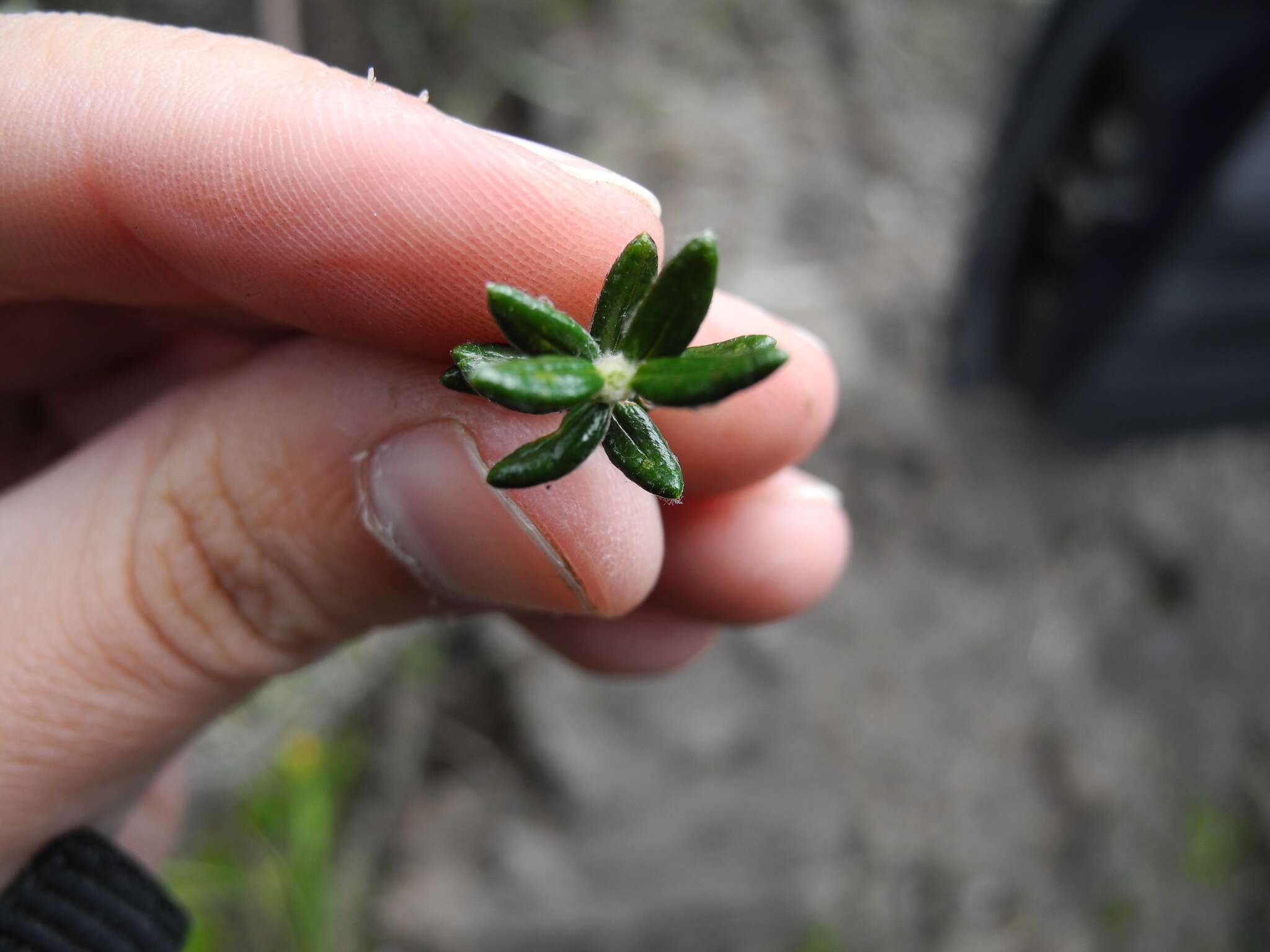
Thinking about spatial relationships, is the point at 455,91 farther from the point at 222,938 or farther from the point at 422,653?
the point at 222,938

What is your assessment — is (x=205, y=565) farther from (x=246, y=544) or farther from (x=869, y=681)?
(x=869, y=681)

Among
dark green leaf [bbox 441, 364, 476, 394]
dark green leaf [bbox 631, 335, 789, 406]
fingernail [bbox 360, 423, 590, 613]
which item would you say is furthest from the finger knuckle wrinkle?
dark green leaf [bbox 631, 335, 789, 406]

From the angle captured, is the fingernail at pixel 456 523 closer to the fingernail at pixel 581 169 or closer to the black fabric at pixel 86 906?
the fingernail at pixel 581 169

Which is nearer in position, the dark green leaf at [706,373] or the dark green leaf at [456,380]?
the dark green leaf at [706,373]

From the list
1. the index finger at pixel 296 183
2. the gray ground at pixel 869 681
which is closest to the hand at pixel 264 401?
the index finger at pixel 296 183

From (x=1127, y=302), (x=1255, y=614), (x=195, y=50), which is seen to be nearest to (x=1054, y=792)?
(x=1255, y=614)

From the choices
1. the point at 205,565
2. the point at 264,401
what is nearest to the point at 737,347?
the point at 264,401

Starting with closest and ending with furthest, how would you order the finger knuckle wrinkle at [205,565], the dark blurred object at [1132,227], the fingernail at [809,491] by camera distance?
the finger knuckle wrinkle at [205,565] < the fingernail at [809,491] < the dark blurred object at [1132,227]
